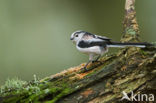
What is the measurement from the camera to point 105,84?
264 centimetres

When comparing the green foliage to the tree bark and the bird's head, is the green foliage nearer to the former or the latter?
the tree bark

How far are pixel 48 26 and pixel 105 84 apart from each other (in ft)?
11.5

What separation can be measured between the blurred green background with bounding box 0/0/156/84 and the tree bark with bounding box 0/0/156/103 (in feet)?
8.24

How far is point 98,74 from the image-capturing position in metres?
2.74

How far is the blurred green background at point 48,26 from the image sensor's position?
5348mm

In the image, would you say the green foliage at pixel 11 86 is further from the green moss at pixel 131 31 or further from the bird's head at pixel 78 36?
the green moss at pixel 131 31

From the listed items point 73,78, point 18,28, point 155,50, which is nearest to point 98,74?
point 73,78

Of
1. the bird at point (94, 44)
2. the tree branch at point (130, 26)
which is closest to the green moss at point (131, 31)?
the tree branch at point (130, 26)

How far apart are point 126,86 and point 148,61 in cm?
29

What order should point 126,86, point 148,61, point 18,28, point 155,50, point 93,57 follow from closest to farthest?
point 148,61
point 126,86
point 155,50
point 93,57
point 18,28

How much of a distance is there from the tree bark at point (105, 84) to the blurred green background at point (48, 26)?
98.9 inches

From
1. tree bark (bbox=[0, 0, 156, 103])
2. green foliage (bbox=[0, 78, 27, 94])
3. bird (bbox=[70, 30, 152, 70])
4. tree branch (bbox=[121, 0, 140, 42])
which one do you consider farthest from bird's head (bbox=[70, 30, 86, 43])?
green foliage (bbox=[0, 78, 27, 94])

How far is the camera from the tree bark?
96.7 inches

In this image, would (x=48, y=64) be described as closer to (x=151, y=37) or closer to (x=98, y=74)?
(x=151, y=37)
